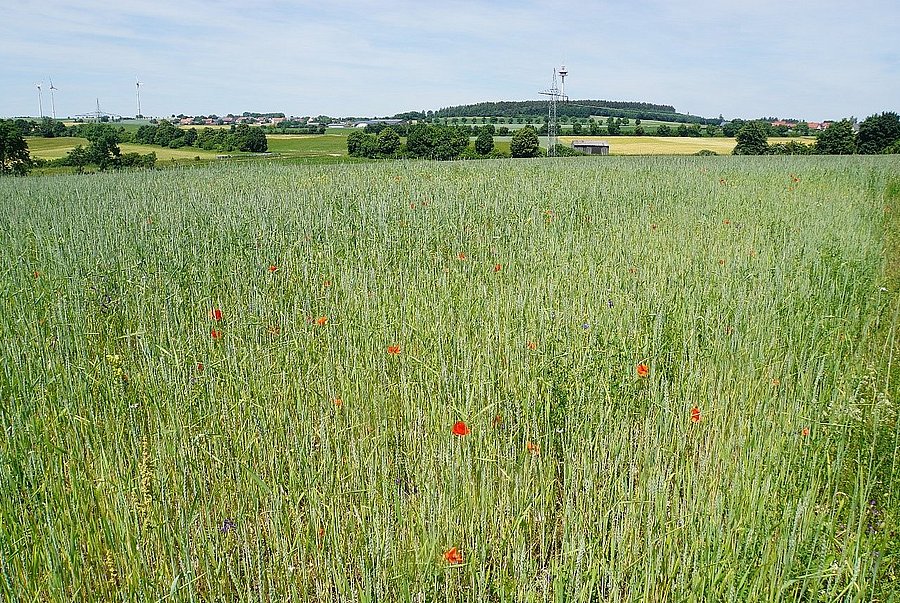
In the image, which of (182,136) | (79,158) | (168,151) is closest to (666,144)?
(168,151)

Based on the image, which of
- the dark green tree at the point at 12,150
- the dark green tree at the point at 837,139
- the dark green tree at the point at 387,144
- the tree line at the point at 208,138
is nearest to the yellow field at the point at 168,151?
the tree line at the point at 208,138

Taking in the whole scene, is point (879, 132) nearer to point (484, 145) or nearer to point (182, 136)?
point (484, 145)

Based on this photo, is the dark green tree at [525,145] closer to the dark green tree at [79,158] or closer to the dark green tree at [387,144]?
the dark green tree at [387,144]

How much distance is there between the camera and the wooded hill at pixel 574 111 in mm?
95625

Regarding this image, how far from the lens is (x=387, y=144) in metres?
50.1

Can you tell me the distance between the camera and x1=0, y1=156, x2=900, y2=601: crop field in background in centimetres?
205

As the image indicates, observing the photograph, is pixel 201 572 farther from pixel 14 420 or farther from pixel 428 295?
pixel 428 295

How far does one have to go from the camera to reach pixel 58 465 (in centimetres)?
248

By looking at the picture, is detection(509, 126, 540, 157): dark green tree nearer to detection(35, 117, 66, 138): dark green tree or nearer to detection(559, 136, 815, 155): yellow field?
detection(559, 136, 815, 155): yellow field

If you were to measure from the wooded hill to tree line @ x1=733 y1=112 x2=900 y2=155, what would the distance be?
35.1 m

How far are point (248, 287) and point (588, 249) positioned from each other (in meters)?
3.64

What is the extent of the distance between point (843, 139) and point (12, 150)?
67.2 m

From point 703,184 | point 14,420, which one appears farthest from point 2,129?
point 14,420

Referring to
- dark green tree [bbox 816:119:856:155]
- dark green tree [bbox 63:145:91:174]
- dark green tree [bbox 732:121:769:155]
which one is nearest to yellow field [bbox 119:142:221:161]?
dark green tree [bbox 63:145:91:174]
